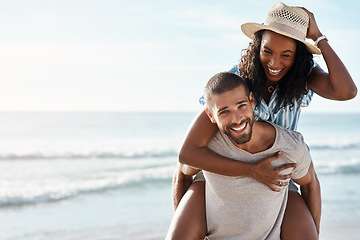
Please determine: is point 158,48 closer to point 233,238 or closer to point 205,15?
point 205,15

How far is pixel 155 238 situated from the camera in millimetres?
5418

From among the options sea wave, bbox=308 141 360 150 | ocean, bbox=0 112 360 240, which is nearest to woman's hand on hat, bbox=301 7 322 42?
ocean, bbox=0 112 360 240

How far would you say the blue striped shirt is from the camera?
8.47 ft

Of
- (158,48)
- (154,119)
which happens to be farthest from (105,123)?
(158,48)

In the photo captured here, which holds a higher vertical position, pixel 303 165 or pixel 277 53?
pixel 277 53

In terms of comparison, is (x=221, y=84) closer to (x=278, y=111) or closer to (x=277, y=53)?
(x=277, y=53)

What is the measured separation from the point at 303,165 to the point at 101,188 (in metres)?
6.91

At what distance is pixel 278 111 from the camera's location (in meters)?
2.64

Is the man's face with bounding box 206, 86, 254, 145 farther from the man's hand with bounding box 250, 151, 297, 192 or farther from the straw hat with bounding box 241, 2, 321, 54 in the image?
the straw hat with bounding box 241, 2, 321, 54

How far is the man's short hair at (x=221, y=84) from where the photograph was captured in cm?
220

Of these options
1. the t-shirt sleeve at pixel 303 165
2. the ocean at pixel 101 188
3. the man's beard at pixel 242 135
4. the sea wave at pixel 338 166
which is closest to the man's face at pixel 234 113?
the man's beard at pixel 242 135

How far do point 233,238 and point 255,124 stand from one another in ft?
1.82

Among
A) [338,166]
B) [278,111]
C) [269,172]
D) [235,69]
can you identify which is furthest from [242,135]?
[338,166]

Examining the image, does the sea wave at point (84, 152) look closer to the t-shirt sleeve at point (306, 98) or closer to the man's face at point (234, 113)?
the t-shirt sleeve at point (306, 98)
